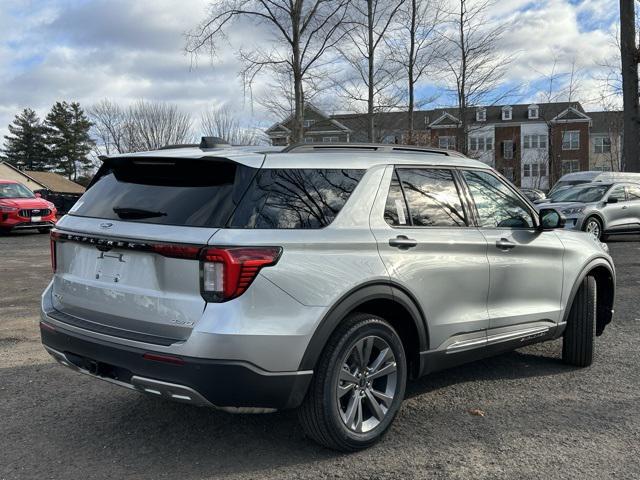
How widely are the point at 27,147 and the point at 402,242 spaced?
285ft

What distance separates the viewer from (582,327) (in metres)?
5.13

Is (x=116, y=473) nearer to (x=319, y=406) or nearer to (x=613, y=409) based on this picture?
(x=319, y=406)

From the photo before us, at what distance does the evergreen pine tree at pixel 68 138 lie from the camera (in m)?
78.1

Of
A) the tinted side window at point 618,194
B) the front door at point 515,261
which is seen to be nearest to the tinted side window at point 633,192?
the tinted side window at point 618,194

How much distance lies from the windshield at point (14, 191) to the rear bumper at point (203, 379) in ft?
60.2

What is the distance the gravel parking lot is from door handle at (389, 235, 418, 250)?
4.02ft

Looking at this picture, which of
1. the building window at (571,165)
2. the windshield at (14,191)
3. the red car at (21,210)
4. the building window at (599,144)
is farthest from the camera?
the building window at (599,144)

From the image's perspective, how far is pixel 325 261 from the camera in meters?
3.25

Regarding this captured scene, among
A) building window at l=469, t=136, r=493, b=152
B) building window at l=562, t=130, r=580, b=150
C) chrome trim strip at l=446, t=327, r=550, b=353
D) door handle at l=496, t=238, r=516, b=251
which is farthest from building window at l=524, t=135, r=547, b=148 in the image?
door handle at l=496, t=238, r=516, b=251

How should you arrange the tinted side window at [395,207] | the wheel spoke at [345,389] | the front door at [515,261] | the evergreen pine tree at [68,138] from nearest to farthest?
1. the wheel spoke at [345,389]
2. the tinted side window at [395,207]
3. the front door at [515,261]
4. the evergreen pine tree at [68,138]

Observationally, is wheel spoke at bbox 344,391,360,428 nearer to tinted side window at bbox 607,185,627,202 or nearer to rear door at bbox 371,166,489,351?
rear door at bbox 371,166,489,351

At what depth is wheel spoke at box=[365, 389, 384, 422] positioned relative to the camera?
140 inches

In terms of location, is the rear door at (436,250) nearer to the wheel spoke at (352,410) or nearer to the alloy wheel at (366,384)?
the alloy wheel at (366,384)

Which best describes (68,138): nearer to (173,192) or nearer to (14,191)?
(14,191)
